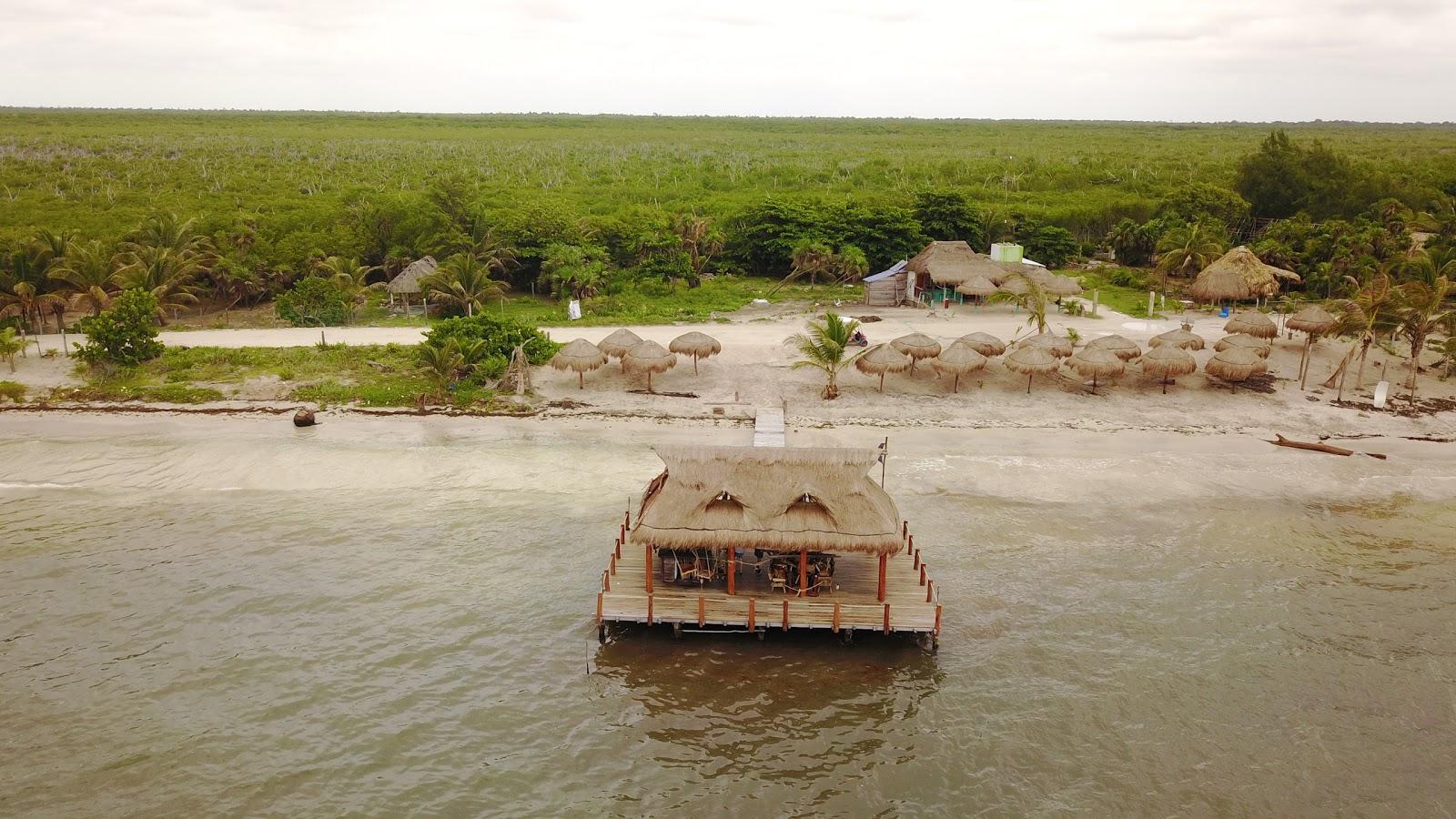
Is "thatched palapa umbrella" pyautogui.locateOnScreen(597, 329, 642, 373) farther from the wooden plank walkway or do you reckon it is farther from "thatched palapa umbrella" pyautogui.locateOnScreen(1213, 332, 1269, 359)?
"thatched palapa umbrella" pyautogui.locateOnScreen(1213, 332, 1269, 359)

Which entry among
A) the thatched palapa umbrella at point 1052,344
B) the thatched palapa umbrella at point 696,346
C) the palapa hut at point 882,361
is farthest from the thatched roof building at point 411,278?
the thatched palapa umbrella at point 1052,344

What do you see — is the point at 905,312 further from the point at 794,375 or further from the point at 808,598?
the point at 808,598

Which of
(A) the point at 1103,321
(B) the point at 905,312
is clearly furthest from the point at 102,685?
(A) the point at 1103,321

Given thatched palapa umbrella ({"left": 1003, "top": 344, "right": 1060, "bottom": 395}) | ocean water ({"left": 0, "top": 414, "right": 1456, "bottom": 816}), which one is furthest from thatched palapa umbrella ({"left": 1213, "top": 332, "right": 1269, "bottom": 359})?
ocean water ({"left": 0, "top": 414, "right": 1456, "bottom": 816})

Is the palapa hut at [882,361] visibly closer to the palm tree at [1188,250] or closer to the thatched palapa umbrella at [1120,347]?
the thatched palapa umbrella at [1120,347]

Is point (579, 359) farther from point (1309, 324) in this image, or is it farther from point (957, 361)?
point (1309, 324)

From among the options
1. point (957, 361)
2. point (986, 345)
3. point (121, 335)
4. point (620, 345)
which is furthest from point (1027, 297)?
point (121, 335)
